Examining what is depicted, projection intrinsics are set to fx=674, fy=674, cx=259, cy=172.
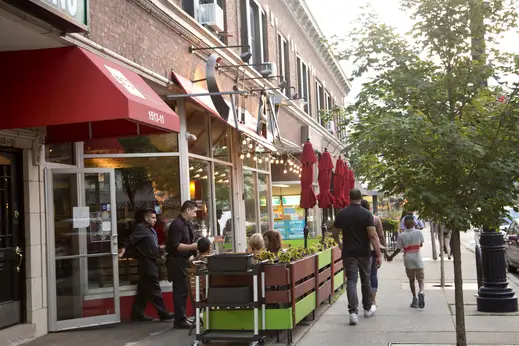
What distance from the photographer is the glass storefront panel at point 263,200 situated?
18.8 metres

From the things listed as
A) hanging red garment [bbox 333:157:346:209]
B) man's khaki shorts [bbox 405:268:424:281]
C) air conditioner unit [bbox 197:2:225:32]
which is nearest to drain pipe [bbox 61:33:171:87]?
air conditioner unit [bbox 197:2:225:32]

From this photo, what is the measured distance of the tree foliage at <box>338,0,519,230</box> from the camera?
21.4 feet

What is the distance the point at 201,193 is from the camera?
13086 millimetres

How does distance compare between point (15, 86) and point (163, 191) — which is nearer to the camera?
point (15, 86)

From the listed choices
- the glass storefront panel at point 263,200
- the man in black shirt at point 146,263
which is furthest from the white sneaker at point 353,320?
the glass storefront panel at point 263,200

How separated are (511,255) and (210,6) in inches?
404

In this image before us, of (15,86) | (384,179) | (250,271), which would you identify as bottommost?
(250,271)

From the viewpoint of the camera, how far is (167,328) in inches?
378

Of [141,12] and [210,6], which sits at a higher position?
[210,6]

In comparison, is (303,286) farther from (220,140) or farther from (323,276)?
(220,140)

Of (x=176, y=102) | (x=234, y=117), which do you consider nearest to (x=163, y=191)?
(x=176, y=102)

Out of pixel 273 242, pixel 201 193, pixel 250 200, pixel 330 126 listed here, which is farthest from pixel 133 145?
pixel 330 126

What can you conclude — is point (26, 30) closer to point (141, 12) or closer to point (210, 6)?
point (141, 12)

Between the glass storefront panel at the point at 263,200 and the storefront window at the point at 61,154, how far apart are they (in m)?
8.80
